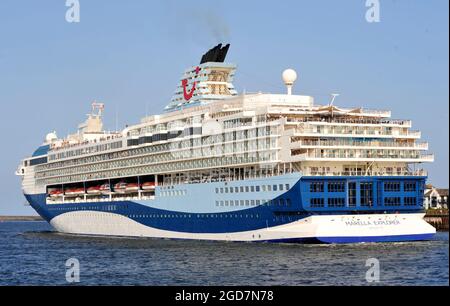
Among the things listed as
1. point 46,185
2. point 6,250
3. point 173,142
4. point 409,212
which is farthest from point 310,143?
point 46,185

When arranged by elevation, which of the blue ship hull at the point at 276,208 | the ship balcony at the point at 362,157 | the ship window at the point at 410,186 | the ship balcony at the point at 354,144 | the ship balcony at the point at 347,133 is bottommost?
the blue ship hull at the point at 276,208

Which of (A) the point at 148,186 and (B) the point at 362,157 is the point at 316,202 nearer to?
(B) the point at 362,157

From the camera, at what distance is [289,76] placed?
6575 cm

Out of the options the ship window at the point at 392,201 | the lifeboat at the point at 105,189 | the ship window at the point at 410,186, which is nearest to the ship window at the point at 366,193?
the ship window at the point at 392,201

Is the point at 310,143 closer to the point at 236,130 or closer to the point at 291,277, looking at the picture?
the point at 236,130

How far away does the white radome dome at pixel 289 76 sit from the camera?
65.6m

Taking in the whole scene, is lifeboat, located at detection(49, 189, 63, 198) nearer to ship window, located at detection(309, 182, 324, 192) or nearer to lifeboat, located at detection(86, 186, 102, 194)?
lifeboat, located at detection(86, 186, 102, 194)

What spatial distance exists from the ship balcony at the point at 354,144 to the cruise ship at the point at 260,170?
0.31 ft

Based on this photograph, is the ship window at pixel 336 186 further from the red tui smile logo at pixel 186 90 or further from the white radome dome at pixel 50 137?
the white radome dome at pixel 50 137

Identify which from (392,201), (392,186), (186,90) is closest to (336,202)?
(392,201)

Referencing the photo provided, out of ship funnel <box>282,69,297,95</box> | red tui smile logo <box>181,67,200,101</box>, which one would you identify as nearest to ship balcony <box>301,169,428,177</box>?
ship funnel <box>282,69,297,95</box>

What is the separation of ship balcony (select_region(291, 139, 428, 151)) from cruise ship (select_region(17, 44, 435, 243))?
0.09 metres

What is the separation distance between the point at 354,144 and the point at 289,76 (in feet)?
32.4
